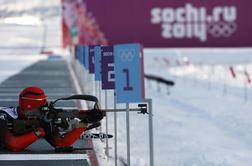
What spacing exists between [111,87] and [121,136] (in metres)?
3.37

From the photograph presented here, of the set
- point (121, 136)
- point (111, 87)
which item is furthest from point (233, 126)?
point (111, 87)

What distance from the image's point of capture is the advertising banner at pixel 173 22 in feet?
181

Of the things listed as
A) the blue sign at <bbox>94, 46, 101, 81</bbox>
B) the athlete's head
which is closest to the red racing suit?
the athlete's head

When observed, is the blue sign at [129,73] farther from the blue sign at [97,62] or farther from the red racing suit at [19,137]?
the blue sign at [97,62]

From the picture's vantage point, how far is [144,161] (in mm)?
9672

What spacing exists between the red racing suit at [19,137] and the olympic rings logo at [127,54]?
204 centimetres

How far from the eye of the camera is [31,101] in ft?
28.5

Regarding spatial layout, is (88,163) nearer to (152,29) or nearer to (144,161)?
(144,161)

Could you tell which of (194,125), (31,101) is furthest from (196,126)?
(31,101)

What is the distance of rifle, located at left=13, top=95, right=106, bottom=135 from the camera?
28.6ft

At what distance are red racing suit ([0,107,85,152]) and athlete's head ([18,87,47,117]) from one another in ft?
0.62

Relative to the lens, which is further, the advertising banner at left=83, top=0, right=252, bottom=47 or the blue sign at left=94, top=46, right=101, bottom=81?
the advertising banner at left=83, top=0, right=252, bottom=47

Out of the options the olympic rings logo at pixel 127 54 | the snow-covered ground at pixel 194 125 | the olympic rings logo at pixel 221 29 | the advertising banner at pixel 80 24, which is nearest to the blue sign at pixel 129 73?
the olympic rings logo at pixel 127 54

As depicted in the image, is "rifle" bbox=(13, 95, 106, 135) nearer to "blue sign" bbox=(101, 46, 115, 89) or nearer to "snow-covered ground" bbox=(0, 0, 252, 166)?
"blue sign" bbox=(101, 46, 115, 89)
